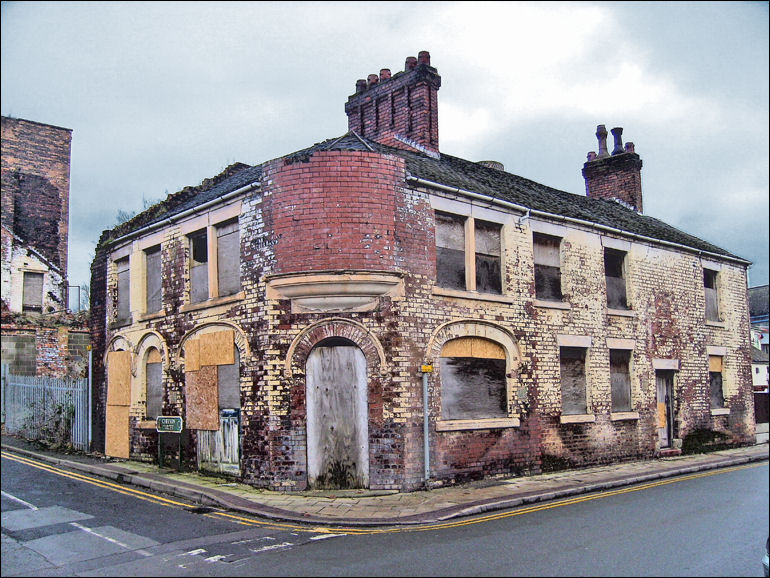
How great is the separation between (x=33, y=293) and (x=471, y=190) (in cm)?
1891

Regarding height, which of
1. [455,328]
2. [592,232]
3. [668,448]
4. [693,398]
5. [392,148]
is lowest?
[668,448]

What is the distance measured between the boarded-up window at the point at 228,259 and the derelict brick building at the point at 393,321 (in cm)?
6

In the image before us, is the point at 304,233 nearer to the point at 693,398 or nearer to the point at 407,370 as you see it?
the point at 407,370

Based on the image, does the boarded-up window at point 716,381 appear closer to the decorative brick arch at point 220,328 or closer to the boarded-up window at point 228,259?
the decorative brick arch at point 220,328

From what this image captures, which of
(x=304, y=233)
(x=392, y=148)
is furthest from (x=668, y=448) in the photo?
(x=304, y=233)

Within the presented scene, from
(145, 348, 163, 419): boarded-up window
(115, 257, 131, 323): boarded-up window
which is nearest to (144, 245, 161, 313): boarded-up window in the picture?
(115, 257, 131, 323): boarded-up window

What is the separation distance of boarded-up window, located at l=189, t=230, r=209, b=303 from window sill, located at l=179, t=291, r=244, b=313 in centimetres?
27

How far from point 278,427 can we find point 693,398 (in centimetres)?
1361

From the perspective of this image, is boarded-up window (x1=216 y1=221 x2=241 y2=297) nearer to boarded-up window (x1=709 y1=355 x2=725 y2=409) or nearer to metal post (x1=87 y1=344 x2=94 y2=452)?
metal post (x1=87 y1=344 x2=94 y2=452)

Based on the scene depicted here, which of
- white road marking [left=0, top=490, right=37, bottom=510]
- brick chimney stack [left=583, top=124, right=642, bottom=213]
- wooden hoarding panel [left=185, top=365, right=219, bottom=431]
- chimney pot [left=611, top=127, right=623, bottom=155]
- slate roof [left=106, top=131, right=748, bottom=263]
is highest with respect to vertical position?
chimney pot [left=611, top=127, right=623, bottom=155]

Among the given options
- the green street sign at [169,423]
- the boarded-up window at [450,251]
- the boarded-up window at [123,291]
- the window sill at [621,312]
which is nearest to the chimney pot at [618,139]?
the window sill at [621,312]

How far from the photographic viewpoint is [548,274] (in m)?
16.5

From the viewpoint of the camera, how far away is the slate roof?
14.6 meters

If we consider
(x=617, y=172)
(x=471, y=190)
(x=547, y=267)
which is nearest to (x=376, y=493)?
(x=471, y=190)
